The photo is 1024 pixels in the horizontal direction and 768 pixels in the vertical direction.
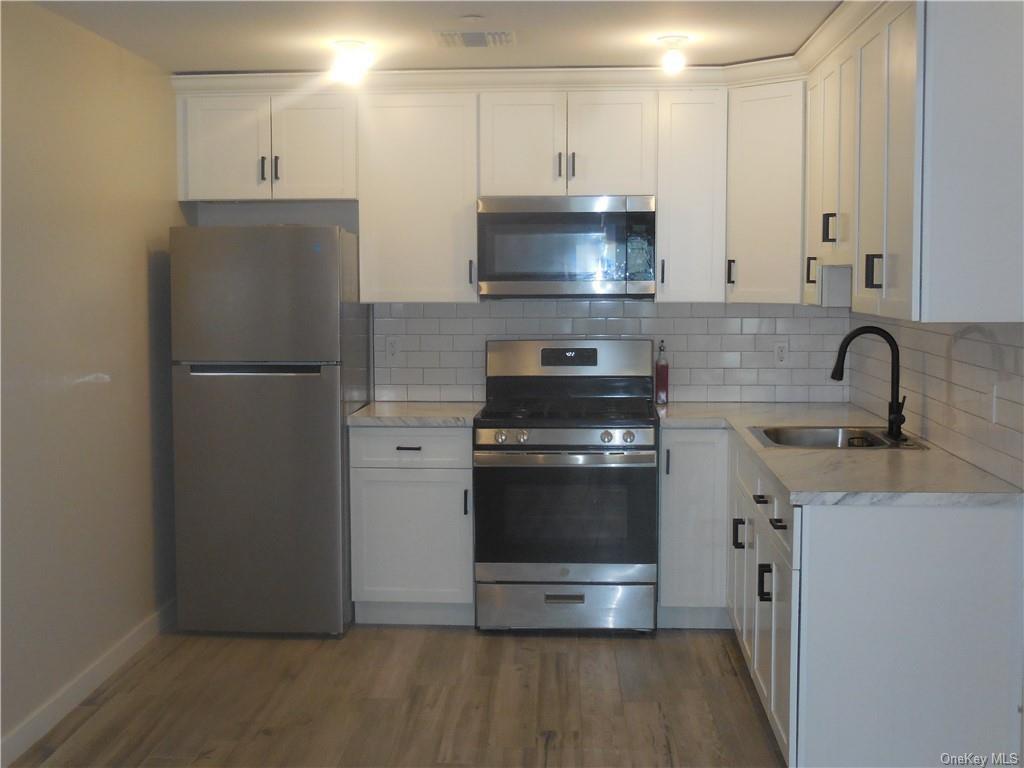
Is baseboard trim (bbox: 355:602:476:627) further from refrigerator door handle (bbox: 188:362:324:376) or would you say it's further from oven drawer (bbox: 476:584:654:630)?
refrigerator door handle (bbox: 188:362:324:376)

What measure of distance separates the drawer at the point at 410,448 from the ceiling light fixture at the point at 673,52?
1.63 metres

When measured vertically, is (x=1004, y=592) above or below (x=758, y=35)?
below

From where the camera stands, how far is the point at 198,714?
3645mm

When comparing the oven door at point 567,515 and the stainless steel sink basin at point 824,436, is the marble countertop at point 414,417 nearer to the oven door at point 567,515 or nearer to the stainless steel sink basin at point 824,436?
the oven door at point 567,515

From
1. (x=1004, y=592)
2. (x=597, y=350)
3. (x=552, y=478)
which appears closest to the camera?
(x=1004, y=592)

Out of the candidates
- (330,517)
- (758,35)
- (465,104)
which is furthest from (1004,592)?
(465,104)

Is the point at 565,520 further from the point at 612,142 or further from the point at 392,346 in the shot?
the point at 612,142

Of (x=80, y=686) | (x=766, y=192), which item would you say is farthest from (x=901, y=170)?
(x=80, y=686)

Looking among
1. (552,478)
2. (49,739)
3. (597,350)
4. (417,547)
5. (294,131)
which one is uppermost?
(294,131)

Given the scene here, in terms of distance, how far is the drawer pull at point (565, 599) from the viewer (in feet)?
14.3

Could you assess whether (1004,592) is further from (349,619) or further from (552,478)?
(349,619)

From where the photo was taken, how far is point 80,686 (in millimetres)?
3746

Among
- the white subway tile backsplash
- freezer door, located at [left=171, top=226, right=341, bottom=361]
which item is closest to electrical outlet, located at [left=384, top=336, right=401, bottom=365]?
the white subway tile backsplash

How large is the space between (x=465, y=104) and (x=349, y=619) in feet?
7.13
